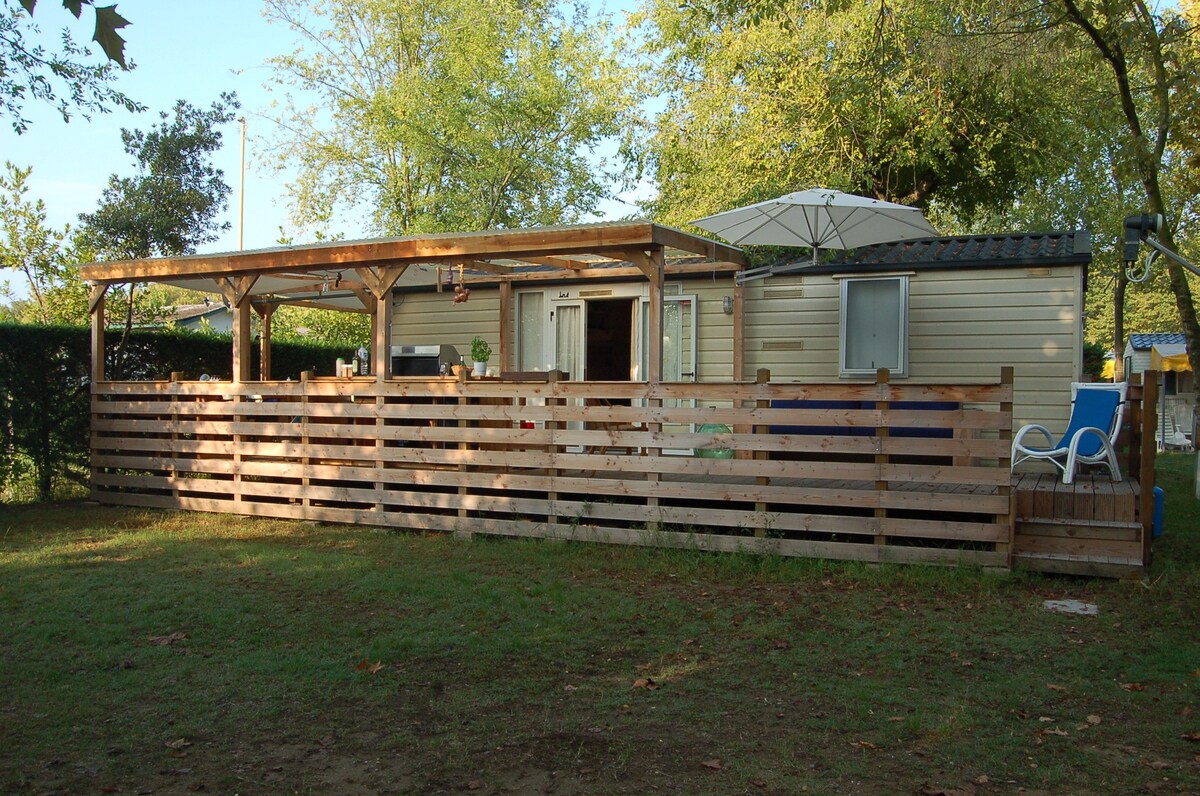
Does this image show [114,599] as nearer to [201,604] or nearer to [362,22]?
[201,604]

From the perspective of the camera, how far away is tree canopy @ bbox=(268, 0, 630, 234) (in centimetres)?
1936

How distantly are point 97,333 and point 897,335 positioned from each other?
8.53 meters

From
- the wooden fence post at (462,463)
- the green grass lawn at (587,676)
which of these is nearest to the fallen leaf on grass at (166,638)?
the green grass lawn at (587,676)

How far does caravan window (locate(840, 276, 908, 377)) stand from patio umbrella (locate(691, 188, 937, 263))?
2.63 ft

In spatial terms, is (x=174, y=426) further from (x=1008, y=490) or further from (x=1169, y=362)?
(x=1169, y=362)

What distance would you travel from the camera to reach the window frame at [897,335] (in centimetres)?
944

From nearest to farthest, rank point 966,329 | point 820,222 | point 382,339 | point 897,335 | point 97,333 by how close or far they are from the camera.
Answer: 1. point 382,339
2. point 820,222
3. point 966,329
4. point 897,335
5. point 97,333

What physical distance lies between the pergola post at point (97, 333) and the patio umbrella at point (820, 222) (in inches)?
257

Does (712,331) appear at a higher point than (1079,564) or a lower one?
higher

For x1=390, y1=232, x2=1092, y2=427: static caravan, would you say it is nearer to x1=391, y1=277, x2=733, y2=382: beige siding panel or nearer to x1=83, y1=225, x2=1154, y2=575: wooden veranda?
x1=391, y1=277, x2=733, y2=382: beige siding panel

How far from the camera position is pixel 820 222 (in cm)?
890

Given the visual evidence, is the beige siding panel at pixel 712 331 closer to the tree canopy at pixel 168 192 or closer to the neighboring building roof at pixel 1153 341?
the tree canopy at pixel 168 192

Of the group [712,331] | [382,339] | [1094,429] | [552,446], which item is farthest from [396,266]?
[1094,429]

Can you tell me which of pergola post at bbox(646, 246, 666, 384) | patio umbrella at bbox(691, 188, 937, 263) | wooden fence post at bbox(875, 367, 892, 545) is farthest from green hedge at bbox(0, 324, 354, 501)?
wooden fence post at bbox(875, 367, 892, 545)
